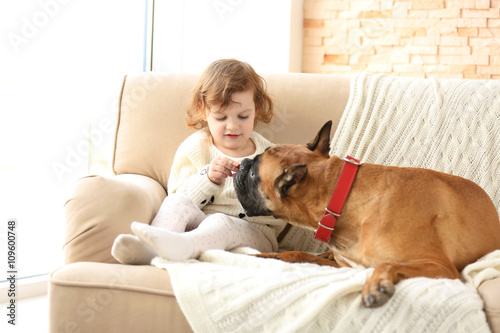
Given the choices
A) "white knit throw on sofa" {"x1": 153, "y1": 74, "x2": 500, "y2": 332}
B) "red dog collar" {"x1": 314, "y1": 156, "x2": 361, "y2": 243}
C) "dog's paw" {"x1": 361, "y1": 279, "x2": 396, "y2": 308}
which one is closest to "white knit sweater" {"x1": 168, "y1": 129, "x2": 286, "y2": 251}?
"white knit throw on sofa" {"x1": 153, "y1": 74, "x2": 500, "y2": 332}

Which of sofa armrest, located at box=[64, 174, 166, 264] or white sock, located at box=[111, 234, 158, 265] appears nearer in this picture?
white sock, located at box=[111, 234, 158, 265]

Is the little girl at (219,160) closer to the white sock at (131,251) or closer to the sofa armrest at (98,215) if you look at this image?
the sofa armrest at (98,215)

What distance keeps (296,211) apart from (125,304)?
598 millimetres

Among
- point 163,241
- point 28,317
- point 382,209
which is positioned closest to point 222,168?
point 163,241

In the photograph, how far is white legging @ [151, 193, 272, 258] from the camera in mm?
1908

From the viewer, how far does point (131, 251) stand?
173cm

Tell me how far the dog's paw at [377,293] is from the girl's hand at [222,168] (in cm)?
83

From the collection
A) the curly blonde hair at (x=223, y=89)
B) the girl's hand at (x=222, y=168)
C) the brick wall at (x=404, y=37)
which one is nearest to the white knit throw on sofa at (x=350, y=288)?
the girl's hand at (x=222, y=168)

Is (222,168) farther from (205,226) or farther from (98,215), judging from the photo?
(98,215)

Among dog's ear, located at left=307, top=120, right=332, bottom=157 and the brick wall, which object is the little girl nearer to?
dog's ear, located at left=307, top=120, right=332, bottom=157

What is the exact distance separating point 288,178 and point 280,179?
0.09 ft

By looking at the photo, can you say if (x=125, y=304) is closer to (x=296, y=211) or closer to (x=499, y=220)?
(x=296, y=211)

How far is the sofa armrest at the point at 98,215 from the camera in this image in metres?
1.88

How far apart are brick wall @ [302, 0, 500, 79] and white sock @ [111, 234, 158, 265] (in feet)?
10.8
